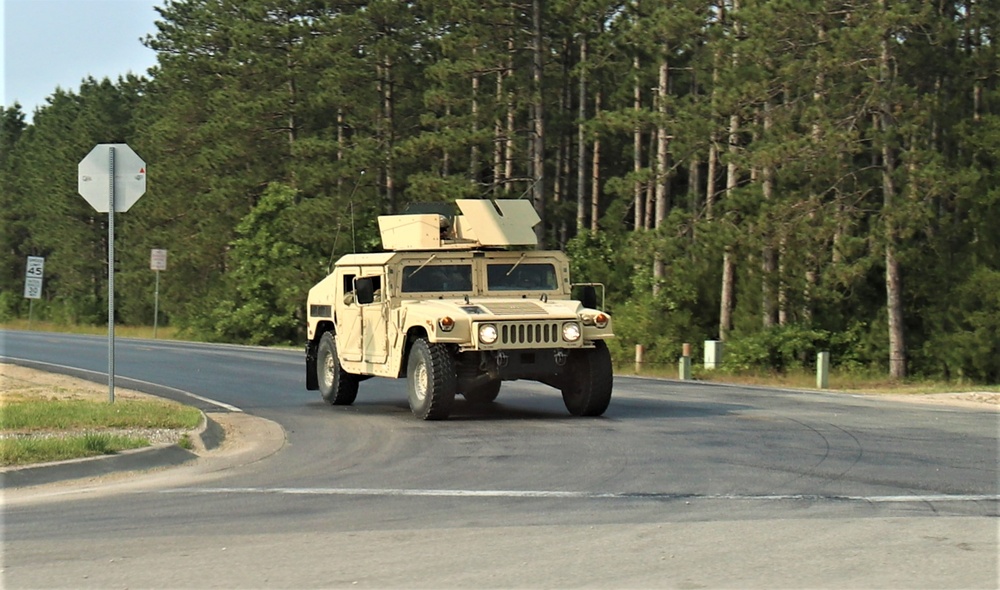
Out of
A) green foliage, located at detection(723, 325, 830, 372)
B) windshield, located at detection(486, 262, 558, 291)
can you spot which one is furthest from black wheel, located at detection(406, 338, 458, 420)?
green foliage, located at detection(723, 325, 830, 372)

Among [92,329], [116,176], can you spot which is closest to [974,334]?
[116,176]

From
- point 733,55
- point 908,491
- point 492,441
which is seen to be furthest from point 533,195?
point 908,491

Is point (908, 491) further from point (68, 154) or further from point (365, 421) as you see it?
point (68, 154)

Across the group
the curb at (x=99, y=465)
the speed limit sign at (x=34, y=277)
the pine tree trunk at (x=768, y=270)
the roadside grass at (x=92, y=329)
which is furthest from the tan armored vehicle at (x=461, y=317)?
the speed limit sign at (x=34, y=277)

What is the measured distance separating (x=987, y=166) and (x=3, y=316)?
6616 centimetres

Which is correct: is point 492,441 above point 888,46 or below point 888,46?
below

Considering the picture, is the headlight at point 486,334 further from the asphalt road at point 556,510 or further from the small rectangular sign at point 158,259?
the small rectangular sign at point 158,259

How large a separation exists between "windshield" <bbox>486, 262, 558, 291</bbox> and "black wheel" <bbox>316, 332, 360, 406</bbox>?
2.64 metres

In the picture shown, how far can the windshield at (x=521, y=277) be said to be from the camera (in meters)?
18.4

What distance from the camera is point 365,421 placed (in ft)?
56.7

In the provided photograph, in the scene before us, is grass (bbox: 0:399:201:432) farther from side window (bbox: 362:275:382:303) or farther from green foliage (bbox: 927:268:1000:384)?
green foliage (bbox: 927:268:1000:384)

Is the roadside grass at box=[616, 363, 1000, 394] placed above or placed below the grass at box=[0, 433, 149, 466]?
below

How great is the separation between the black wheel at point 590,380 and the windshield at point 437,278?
1.88 m

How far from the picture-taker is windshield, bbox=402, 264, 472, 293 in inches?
714
